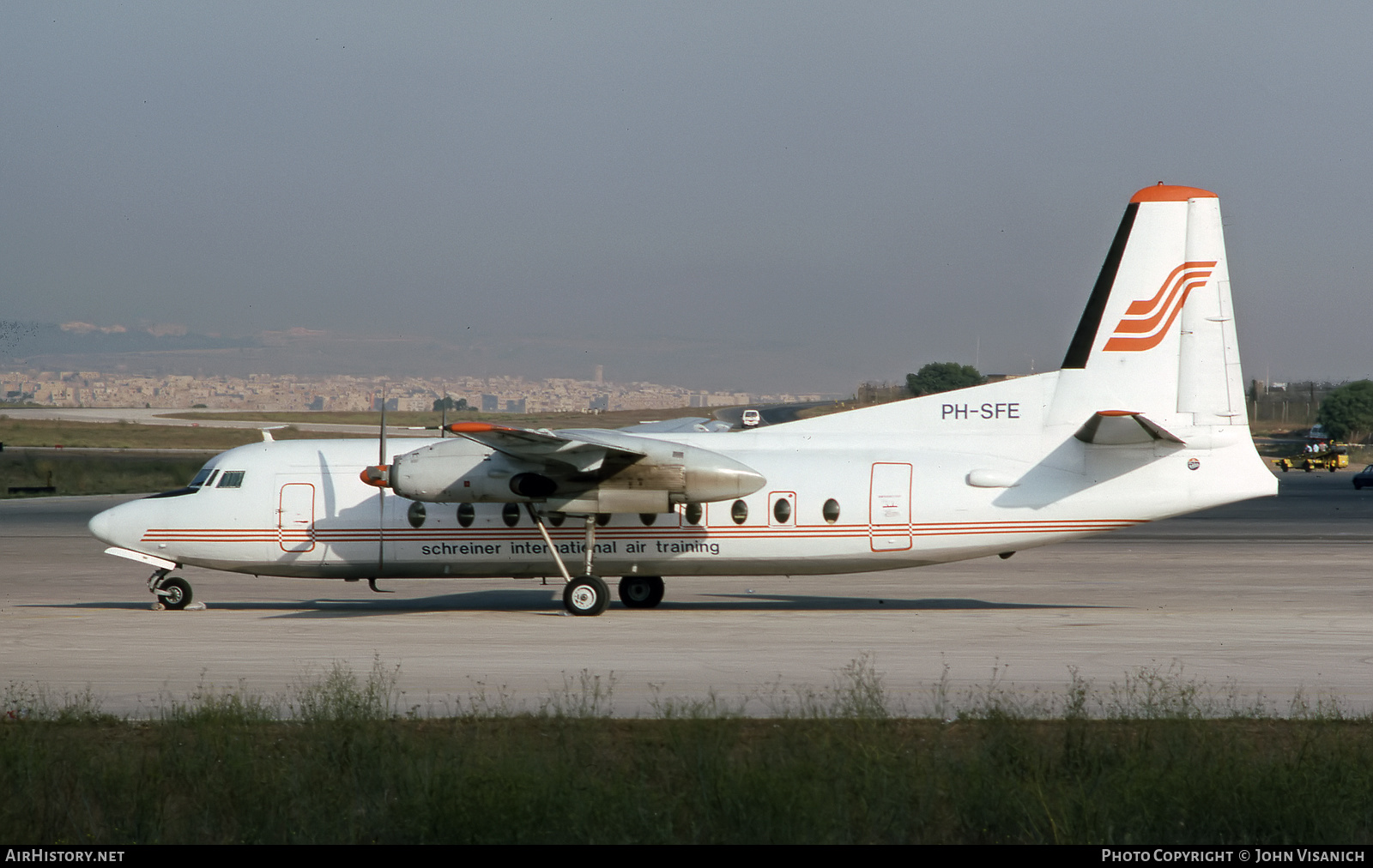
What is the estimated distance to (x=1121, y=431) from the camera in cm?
1747

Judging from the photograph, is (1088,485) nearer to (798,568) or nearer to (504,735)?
(798,568)

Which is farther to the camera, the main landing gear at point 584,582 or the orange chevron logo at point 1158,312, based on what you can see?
the main landing gear at point 584,582

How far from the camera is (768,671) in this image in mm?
13109

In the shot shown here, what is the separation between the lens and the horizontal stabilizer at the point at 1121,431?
17.0 meters

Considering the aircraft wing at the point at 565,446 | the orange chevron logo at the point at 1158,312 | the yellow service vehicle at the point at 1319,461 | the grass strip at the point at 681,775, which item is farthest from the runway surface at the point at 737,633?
the yellow service vehicle at the point at 1319,461

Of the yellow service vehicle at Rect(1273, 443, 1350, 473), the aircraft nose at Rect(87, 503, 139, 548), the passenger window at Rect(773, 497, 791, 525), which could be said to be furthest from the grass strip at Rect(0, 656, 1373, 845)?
the yellow service vehicle at Rect(1273, 443, 1350, 473)

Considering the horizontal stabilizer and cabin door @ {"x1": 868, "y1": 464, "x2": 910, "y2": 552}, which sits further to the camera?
cabin door @ {"x1": 868, "y1": 464, "x2": 910, "y2": 552}

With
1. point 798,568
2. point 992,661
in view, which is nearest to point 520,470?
point 798,568

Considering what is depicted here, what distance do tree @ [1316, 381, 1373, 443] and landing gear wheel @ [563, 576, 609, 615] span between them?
133 metres

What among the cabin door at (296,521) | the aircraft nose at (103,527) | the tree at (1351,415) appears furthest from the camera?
the tree at (1351,415)

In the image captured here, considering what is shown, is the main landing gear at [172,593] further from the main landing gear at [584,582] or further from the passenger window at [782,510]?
the passenger window at [782,510]

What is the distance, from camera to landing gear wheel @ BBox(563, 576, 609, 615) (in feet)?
59.9

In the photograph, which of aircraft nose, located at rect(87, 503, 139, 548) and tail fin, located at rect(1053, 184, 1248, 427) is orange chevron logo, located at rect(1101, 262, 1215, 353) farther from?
aircraft nose, located at rect(87, 503, 139, 548)

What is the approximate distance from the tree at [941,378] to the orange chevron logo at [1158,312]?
305 ft
